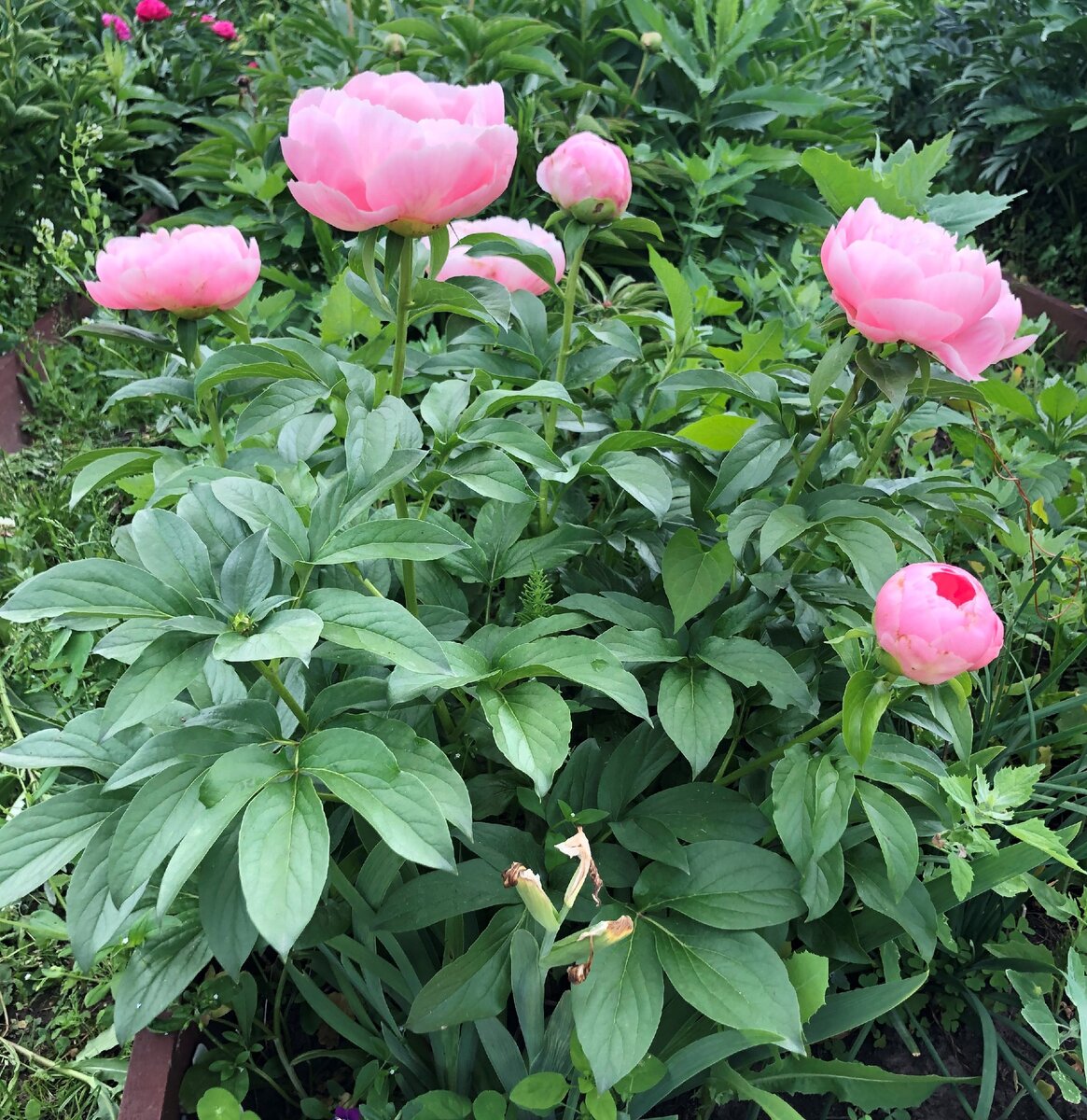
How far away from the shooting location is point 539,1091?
2.53 feet

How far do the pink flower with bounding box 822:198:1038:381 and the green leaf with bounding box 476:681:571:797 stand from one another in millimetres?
413

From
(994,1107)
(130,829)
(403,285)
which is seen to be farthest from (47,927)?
(994,1107)

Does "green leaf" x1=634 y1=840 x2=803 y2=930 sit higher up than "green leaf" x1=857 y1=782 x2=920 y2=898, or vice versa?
"green leaf" x1=857 y1=782 x2=920 y2=898

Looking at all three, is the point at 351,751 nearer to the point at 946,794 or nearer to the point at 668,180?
the point at 946,794

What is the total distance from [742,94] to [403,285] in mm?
1700

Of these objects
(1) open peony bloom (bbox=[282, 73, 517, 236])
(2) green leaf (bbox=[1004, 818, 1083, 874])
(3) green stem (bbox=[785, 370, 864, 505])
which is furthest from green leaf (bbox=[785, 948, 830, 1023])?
(1) open peony bloom (bbox=[282, 73, 517, 236])

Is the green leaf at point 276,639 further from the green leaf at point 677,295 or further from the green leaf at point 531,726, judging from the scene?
the green leaf at point 677,295

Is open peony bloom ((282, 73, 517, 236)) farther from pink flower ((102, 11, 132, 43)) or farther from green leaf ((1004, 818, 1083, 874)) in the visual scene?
pink flower ((102, 11, 132, 43))

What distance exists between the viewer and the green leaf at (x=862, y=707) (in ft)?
2.37

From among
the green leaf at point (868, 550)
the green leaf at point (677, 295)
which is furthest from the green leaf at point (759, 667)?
the green leaf at point (677, 295)

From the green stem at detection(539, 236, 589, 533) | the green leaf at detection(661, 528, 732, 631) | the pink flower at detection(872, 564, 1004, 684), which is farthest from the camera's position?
the green stem at detection(539, 236, 589, 533)

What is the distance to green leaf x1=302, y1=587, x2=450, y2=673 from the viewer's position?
2.10 ft

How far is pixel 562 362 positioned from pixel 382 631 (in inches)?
19.7

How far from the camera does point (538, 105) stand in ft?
7.04
